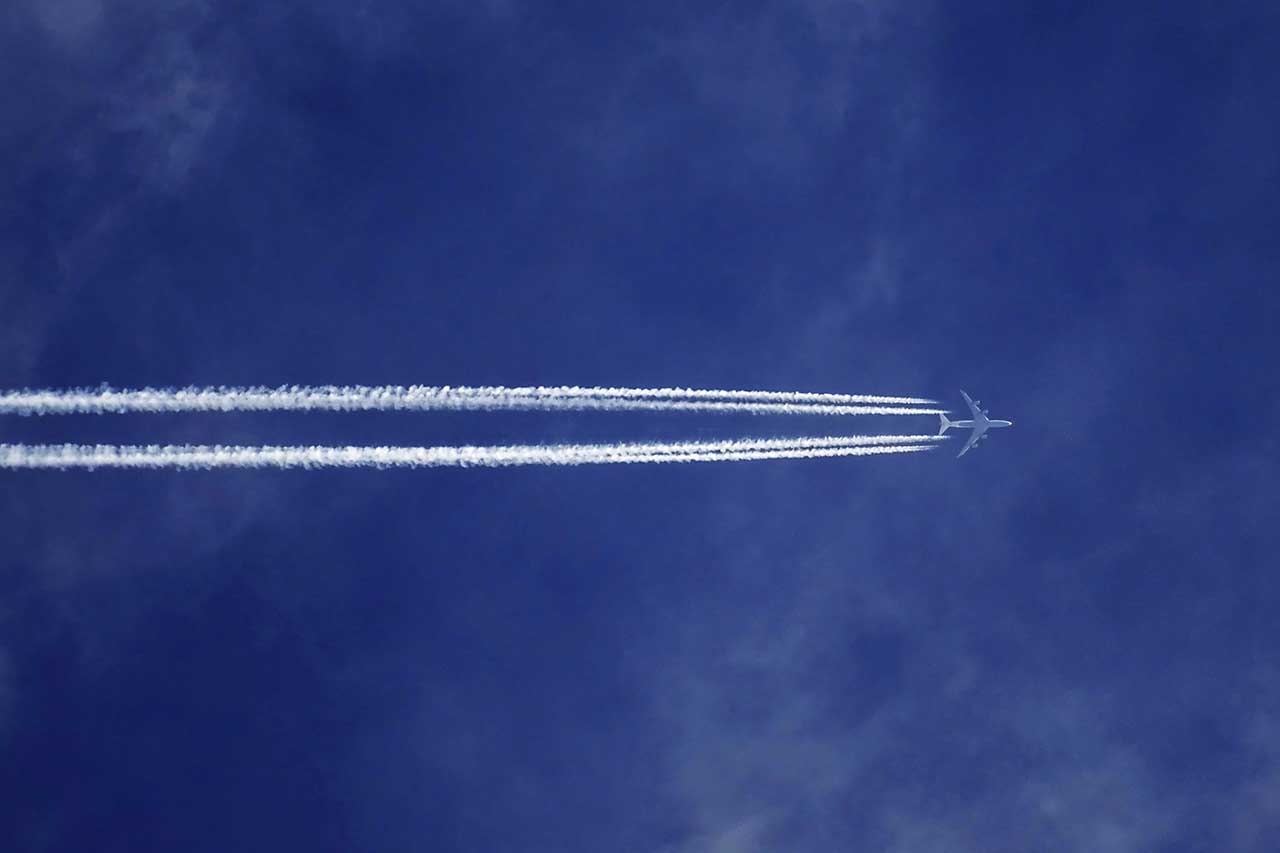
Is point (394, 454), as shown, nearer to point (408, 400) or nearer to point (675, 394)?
point (408, 400)

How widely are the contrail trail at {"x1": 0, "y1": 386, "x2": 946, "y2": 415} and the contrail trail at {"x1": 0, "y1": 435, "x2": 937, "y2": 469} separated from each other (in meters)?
2.08

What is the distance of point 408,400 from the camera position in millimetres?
84438

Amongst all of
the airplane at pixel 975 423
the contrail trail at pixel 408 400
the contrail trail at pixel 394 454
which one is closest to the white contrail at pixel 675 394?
the contrail trail at pixel 408 400

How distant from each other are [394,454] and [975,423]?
2009 inches

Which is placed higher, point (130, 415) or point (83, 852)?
point (130, 415)

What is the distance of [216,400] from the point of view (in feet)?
265

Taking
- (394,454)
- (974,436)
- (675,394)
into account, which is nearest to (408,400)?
(394,454)

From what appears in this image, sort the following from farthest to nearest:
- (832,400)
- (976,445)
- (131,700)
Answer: (976,445) < (131,700) < (832,400)

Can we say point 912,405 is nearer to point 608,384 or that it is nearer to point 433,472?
point 608,384

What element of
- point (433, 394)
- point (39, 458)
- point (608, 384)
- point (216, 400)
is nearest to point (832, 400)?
point (608, 384)

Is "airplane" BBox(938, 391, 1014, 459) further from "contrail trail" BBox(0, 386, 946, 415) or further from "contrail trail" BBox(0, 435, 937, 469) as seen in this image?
"contrail trail" BBox(0, 435, 937, 469)

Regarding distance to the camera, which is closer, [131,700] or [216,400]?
[216,400]

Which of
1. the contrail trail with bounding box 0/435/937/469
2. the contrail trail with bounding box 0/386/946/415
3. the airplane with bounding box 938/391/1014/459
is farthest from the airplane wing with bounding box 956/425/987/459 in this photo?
the contrail trail with bounding box 0/435/937/469

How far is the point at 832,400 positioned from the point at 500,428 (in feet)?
73.7
